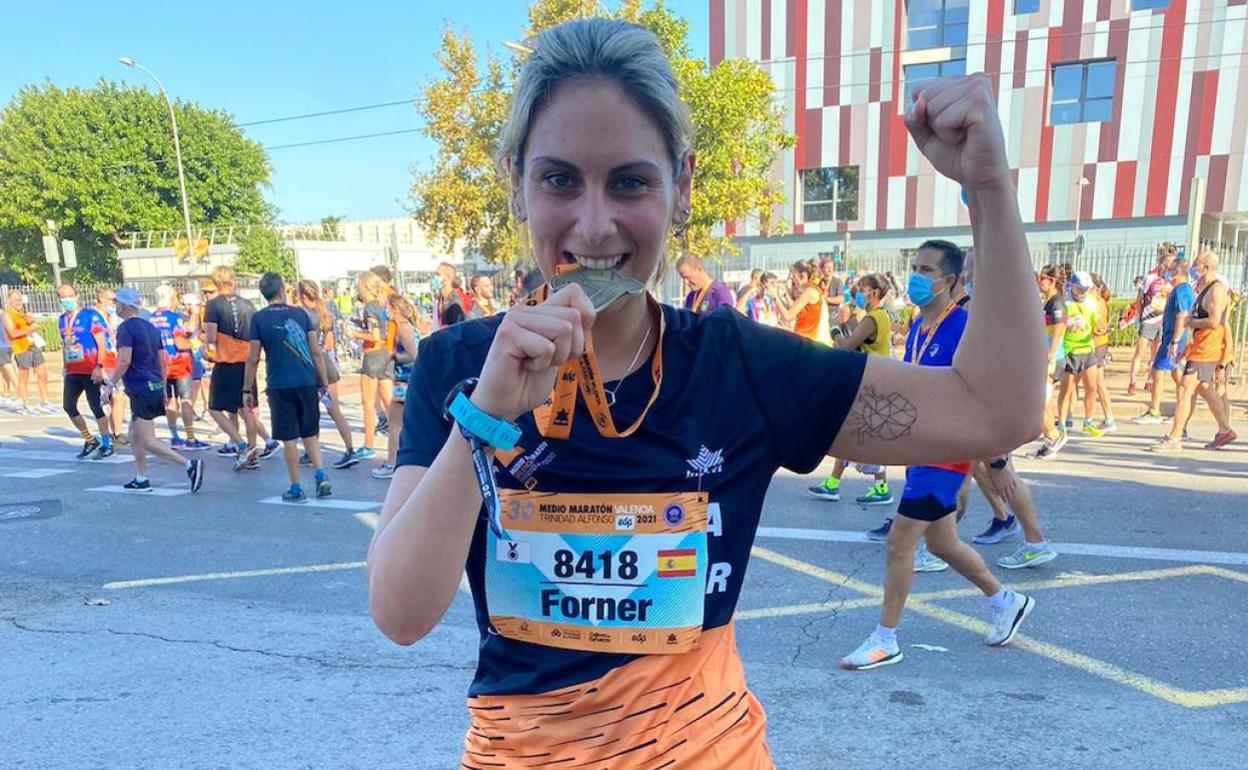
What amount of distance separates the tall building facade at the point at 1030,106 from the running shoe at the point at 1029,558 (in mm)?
21123

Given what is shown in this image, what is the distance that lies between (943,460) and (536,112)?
0.89 metres

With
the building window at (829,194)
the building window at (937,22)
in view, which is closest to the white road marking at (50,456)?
the building window at (829,194)

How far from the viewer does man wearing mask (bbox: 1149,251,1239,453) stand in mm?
8227

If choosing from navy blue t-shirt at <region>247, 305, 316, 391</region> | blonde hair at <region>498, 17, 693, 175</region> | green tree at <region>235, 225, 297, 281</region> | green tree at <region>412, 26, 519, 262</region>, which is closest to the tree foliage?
green tree at <region>412, 26, 519, 262</region>

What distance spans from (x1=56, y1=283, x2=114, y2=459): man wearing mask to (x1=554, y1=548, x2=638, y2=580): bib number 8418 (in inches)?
401

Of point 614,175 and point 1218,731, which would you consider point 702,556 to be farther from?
point 1218,731

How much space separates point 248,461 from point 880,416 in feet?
29.4

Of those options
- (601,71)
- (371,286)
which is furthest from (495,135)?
(601,71)

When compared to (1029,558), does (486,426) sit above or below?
above

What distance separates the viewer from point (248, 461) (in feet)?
29.2

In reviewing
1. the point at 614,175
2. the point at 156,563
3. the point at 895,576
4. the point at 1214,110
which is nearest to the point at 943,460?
the point at 614,175

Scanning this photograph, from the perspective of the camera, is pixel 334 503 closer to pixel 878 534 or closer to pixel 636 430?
pixel 878 534

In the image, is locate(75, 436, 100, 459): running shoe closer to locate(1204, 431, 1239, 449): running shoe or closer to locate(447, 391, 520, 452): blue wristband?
locate(447, 391, 520, 452): blue wristband

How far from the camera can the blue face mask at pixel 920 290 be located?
15.2ft
